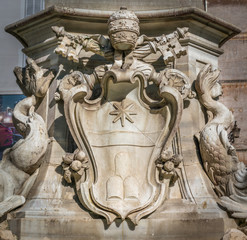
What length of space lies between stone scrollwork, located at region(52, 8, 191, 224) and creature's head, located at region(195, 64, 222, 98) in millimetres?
211

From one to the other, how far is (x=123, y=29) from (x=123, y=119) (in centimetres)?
92

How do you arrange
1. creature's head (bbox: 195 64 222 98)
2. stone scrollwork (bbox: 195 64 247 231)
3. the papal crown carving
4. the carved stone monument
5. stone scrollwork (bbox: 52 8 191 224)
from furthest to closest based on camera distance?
creature's head (bbox: 195 64 222 98)
the papal crown carving
stone scrollwork (bbox: 195 64 247 231)
stone scrollwork (bbox: 52 8 191 224)
the carved stone monument

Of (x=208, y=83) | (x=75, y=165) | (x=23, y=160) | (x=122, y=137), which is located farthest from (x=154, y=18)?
(x=23, y=160)

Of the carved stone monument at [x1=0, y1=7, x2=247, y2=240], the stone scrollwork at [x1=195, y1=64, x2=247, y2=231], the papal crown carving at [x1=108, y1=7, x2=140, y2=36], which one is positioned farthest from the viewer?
the papal crown carving at [x1=108, y1=7, x2=140, y2=36]

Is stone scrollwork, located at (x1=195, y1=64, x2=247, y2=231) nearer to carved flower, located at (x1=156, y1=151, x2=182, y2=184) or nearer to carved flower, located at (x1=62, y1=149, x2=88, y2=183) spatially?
carved flower, located at (x1=156, y1=151, x2=182, y2=184)

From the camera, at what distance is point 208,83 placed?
5547 millimetres

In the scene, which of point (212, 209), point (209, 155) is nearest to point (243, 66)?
point (209, 155)

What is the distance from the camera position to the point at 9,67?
10.4 meters

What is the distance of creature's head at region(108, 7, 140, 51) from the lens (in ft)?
16.9

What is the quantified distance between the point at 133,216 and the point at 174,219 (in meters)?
0.38

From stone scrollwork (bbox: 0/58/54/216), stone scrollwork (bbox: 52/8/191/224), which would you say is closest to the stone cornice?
stone scrollwork (bbox: 52/8/191/224)

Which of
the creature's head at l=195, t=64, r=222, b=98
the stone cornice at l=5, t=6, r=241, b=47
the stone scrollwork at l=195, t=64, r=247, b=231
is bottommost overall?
the stone scrollwork at l=195, t=64, r=247, b=231

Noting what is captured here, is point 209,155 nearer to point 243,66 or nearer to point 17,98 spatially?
point 243,66

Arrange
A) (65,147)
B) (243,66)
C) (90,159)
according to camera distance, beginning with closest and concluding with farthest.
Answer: (90,159) < (65,147) < (243,66)
